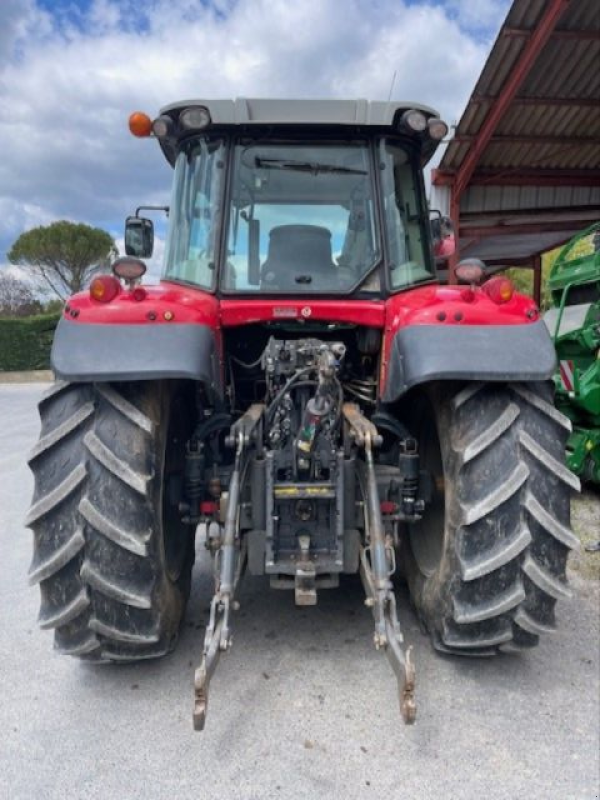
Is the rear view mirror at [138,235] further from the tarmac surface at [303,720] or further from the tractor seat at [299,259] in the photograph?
the tarmac surface at [303,720]

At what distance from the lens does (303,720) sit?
2219 millimetres

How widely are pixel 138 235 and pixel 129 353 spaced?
4.76 feet

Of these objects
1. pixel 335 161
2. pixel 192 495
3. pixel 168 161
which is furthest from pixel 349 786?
pixel 168 161

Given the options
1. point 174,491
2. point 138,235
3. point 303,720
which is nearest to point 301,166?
point 138,235

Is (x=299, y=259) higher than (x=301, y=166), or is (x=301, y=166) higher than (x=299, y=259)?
(x=301, y=166)

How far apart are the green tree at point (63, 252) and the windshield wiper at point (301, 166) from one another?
116ft

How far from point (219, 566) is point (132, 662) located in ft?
2.19

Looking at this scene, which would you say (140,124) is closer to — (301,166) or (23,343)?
(301,166)

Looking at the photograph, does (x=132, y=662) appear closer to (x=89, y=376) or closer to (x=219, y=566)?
(x=219, y=566)

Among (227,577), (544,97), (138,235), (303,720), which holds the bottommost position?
(303,720)

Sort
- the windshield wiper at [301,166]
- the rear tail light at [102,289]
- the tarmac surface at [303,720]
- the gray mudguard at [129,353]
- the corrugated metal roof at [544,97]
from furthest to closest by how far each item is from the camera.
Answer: the corrugated metal roof at [544,97], the windshield wiper at [301,166], the rear tail light at [102,289], the gray mudguard at [129,353], the tarmac surface at [303,720]

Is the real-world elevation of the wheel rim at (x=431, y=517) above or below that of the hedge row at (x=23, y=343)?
below

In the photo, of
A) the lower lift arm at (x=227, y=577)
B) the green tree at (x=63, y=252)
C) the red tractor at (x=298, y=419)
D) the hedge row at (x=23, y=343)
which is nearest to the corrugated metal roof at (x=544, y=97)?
the red tractor at (x=298, y=419)

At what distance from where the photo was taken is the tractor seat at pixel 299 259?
111 inches
